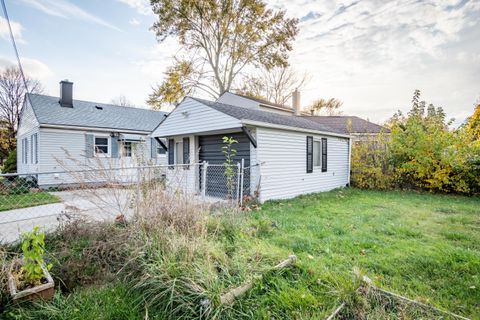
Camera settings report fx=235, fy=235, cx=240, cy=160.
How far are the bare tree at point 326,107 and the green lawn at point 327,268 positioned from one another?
24.9m

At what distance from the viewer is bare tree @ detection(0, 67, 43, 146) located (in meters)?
18.5

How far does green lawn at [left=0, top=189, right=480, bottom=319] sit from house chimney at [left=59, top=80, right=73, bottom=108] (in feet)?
47.1

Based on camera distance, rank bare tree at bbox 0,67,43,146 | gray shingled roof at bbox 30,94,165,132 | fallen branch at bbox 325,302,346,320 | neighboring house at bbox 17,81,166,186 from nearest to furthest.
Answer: fallen branch at bbox 325,302,346,320 < neighboring house at bbox 17,81,166,186 < gray shingled roof at bbox 30,94,165,132 < bare tree at bbox 0,67,43,146

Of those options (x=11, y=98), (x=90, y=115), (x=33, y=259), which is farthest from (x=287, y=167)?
(x=11, y=98)

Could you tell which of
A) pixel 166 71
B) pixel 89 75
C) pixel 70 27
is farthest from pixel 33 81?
→ pixel 70 27

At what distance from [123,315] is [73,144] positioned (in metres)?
12.8

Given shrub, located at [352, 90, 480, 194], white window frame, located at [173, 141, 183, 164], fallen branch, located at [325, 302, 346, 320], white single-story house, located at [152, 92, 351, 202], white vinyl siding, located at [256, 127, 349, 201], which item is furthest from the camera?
white window frame, located at [173, 141, 183, 164]

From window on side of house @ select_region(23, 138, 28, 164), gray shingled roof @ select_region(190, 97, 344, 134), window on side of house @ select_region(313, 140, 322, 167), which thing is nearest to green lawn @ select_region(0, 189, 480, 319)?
gray shingled roof @ select_region(190, 97, 344, 134)

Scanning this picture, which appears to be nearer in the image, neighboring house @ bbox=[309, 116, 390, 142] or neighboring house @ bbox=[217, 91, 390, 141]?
neighboring house @ bbox=[217, 91, 390, 141]

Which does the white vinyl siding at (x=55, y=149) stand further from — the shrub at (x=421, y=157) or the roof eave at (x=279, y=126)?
the shrub at (x=421, y=157)

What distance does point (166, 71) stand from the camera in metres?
17.9

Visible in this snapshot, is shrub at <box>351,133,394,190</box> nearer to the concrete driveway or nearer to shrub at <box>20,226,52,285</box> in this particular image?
the concrete driveway

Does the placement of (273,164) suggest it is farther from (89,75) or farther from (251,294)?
(89,75)

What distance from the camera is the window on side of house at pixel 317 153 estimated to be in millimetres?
9844
